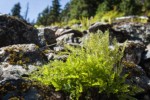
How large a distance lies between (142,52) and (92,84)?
4339 millimetres

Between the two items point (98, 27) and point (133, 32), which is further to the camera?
point (133, 32)

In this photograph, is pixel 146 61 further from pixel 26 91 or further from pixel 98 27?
pixel 98 27

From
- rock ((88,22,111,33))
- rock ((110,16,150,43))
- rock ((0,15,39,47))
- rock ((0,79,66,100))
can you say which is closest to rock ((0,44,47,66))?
rock ((0,79,66,100))

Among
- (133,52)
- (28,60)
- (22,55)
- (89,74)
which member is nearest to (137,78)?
(89,74)

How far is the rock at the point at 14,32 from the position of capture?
7.91 metres

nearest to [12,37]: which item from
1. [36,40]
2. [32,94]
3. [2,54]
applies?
[36,40]

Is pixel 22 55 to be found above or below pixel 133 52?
above

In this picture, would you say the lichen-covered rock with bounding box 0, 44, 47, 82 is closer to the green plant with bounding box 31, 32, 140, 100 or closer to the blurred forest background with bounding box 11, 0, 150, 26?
the green plant with bounding box 31, 32, 140, 100

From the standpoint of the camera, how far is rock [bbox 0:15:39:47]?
26.0ft

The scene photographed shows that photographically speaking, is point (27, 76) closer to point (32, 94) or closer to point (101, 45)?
point (32, 94)

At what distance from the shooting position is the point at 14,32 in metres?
8.12

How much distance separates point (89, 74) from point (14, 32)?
335 centimetres

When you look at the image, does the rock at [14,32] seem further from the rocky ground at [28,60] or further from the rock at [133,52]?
the rock at [133,52]

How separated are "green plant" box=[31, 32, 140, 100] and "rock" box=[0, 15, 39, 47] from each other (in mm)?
2603
